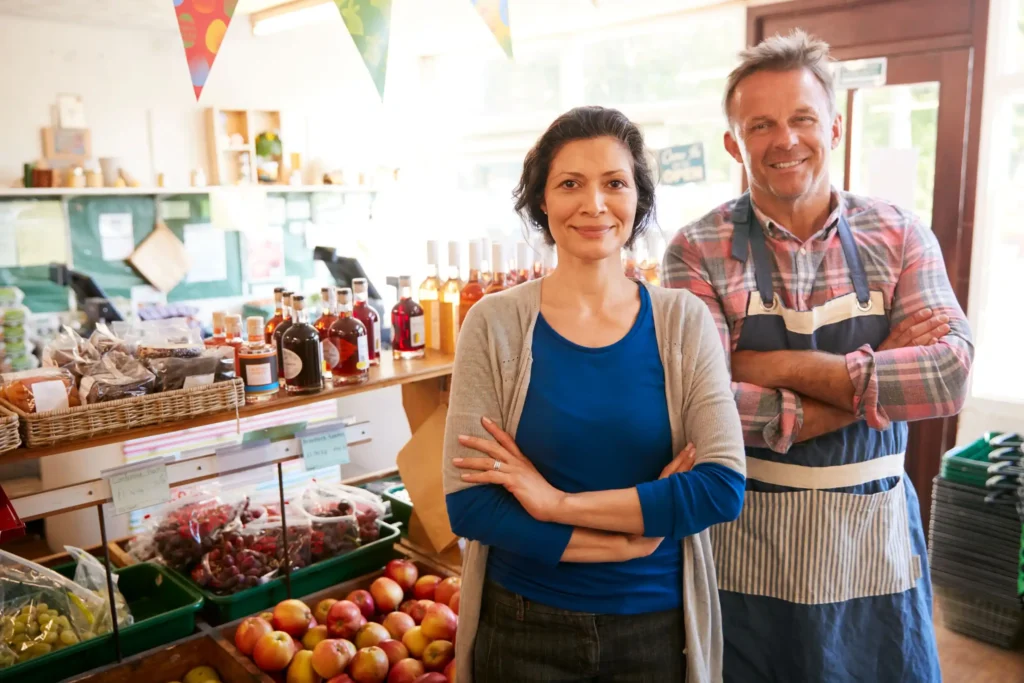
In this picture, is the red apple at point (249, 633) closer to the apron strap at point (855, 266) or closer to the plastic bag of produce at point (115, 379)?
the plastic bag of produce at point (115, 379)

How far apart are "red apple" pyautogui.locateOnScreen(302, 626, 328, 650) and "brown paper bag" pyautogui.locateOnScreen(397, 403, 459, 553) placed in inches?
16.8

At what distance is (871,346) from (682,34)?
10.3 ft

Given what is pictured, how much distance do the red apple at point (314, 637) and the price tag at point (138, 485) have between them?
18.3 inches

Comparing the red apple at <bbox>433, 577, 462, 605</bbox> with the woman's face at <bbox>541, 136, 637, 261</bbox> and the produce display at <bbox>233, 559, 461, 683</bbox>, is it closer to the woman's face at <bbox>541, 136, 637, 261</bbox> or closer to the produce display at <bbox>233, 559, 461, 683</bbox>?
the produce display at <bbox>233, 559, 461, 683</bbox>

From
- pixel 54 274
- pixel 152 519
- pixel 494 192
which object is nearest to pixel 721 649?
pixel 152 519

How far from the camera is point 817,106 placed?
1516mm

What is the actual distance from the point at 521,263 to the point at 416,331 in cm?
39

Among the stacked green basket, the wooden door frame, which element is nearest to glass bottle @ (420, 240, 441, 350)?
the stacked green basket

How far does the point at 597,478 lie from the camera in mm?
1251

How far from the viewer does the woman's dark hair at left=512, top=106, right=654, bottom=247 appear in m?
1.30

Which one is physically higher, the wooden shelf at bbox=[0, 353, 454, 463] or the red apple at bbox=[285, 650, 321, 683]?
the wooden shelf at bbox=[0, 353, 454, 463]

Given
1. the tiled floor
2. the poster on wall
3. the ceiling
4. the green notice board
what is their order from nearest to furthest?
the tiled floor
the ceiling
the green notice board
the poster on wall

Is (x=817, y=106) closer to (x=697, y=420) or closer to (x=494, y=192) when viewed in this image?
(x=697, y=420)

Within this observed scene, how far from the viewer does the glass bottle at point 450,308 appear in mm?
2162
